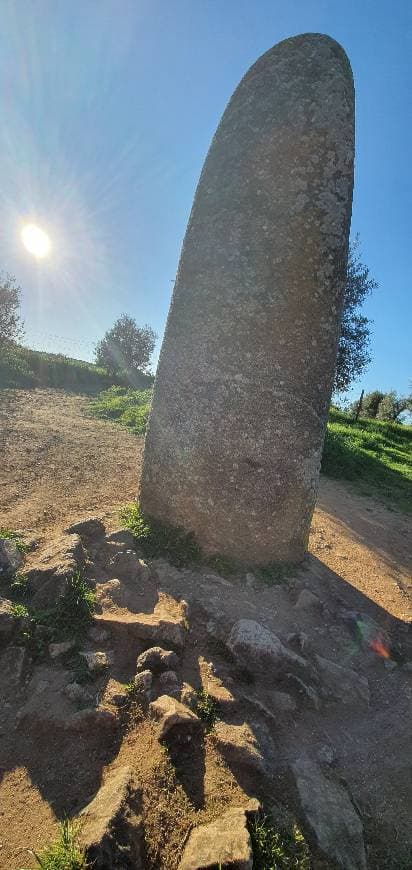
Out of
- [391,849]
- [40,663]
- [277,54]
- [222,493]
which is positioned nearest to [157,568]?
[222,493]

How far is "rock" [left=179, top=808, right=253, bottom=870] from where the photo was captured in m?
2.30

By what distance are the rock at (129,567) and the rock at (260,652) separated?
129 centimetres

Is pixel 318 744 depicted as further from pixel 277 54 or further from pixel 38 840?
pixel 277 54

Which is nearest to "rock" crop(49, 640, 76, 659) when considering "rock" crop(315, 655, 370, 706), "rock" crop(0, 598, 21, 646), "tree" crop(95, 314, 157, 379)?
"rock" crop(0, 598, 21, 646)

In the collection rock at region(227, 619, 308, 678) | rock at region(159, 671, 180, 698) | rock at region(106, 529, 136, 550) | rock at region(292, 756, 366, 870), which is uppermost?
rock at region(106, 529, 136, 550)

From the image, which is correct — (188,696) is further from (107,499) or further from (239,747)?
(107,499)

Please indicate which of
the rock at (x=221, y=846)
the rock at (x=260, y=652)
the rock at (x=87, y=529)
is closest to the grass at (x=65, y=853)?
the rock at (x=221, y=846)

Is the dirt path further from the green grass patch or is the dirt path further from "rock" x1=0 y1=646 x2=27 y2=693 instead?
"rock" x1=0 y1=646 x2=27 y2=693

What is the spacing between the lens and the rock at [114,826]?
2277 millimetres

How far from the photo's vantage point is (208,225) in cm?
571

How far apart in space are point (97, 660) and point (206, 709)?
3.14 ft

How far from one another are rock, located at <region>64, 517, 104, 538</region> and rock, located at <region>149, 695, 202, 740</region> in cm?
260

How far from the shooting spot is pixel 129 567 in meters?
5.07

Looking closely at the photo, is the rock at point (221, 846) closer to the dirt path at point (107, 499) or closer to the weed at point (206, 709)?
the weed at point (206, 709)
